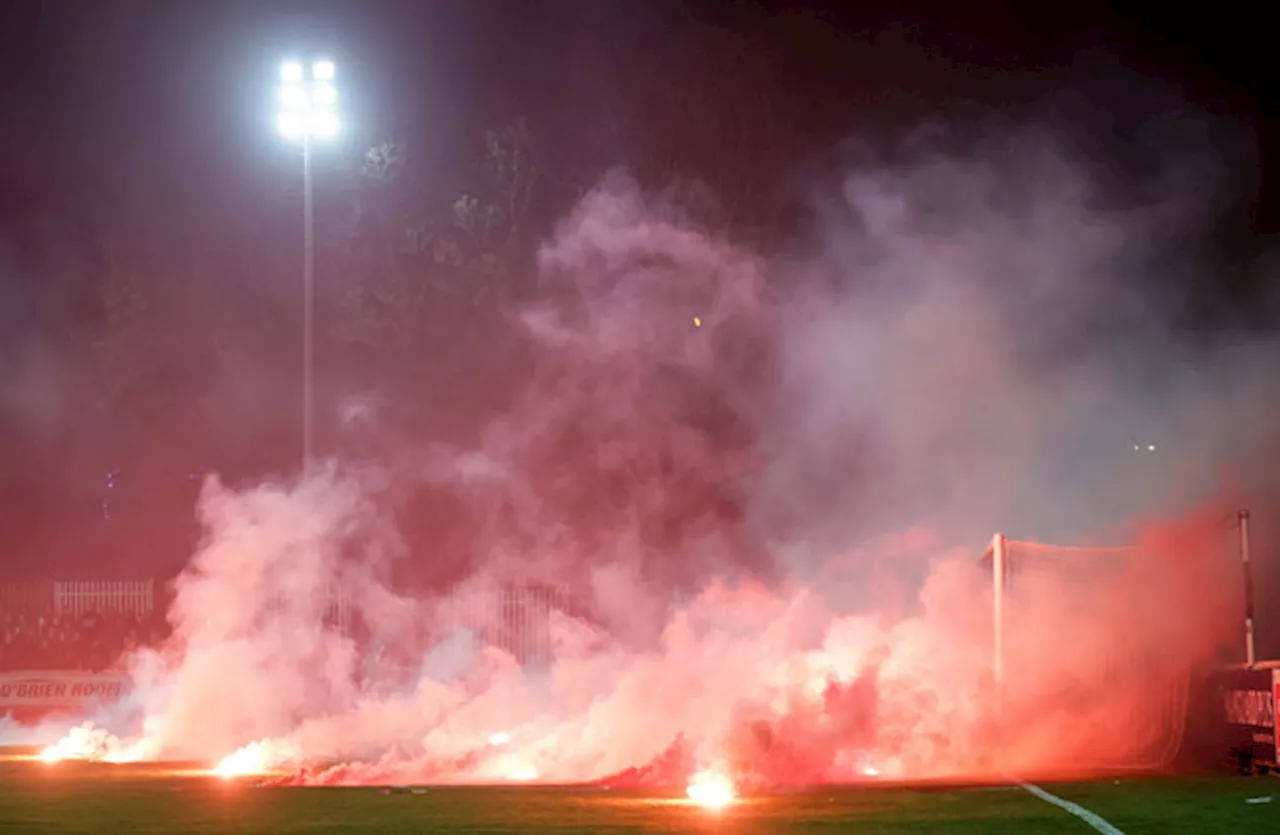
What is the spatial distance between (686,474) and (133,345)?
13.0 m

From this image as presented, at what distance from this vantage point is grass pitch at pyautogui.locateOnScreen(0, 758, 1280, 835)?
1204 cm

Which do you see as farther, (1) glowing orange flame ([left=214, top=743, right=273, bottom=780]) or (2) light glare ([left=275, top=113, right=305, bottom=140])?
(2) light glare ([left=275, top=113, right=305, bottom=140])

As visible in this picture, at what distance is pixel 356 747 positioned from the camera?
19.5m

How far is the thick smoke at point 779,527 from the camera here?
56.1 ft

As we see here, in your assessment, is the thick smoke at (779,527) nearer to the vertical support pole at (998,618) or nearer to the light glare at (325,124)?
the vertical support pole at (998,618)

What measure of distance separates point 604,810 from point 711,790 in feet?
5.15

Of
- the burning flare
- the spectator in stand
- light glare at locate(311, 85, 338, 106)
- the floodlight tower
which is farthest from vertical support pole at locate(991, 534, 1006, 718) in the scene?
the spectator in stand

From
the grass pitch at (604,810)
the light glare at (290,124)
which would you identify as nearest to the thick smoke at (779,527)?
the grass pitch at (604,810)

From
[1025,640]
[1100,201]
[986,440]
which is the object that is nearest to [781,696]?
[1025,640]

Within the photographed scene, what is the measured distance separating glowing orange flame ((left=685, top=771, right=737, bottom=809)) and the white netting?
4.11m

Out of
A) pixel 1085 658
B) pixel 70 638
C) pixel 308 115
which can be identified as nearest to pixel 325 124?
pixel 308 115

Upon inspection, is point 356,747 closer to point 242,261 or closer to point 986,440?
point 986,440

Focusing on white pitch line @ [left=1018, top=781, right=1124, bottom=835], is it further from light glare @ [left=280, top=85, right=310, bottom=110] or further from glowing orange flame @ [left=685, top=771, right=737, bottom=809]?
light glare @ [left=280, top=85, right=310, bottom=110]

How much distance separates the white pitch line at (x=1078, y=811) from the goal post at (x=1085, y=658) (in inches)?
111
